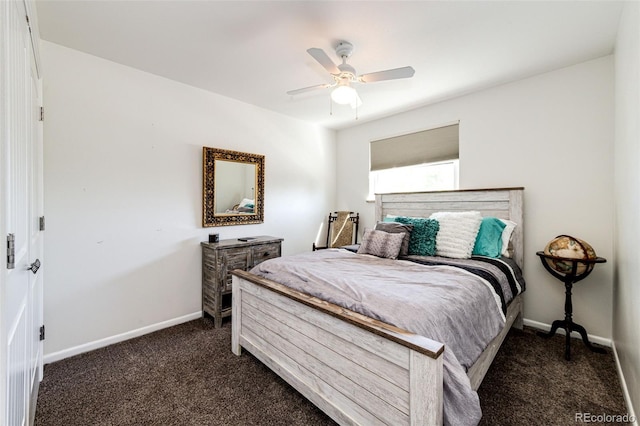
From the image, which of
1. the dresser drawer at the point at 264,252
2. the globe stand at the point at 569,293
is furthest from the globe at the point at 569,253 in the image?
the dresser drawer at the point at 264,252

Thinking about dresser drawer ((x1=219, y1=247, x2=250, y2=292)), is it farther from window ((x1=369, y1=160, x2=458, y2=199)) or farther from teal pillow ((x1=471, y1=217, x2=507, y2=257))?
teal pillow ((x1=471, y1=217, x2=507, y2=257))

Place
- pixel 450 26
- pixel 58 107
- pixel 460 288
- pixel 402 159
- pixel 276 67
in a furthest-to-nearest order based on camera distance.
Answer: pixel 402 159 < pixel 276 67 < pixel 58 107 < pixel 450 26 < pixel 460 288

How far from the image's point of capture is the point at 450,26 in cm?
204

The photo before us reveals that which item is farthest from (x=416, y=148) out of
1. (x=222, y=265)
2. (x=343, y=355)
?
(x=343, y=355)

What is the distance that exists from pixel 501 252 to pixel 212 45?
3.27 m

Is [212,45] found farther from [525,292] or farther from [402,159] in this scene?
[525,292]

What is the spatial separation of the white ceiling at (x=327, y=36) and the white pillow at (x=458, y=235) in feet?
4.80

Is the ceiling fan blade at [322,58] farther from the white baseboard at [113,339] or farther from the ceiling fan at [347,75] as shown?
the white baseboard at [113,339]

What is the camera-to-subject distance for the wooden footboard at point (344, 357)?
1157 mm

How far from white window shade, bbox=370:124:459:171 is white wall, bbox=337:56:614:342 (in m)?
0.14

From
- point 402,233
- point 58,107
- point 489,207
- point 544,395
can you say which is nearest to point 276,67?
point 58,107

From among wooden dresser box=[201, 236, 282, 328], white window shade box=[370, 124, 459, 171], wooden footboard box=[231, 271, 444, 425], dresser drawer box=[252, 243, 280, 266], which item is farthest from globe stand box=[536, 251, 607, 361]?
wooden dresser box=[201, 236, 282, 328]

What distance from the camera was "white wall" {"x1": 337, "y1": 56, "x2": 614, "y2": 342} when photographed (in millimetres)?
2467

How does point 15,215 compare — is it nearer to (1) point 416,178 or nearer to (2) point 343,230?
(2) point 343,230
